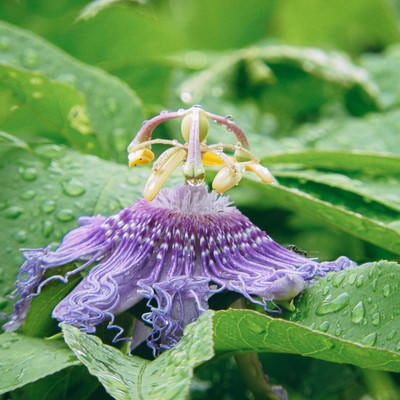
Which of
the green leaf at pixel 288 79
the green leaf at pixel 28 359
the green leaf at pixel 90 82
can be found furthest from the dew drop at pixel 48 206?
the green leaf at pixel 288 79

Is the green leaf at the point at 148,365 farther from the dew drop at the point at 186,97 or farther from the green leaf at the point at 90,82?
the dew drop at the point at 186,97

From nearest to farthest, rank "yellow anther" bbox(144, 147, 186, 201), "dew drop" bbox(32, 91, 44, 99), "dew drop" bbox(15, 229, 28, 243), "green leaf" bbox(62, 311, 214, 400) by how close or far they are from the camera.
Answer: "green leaf" bbox(62, 311, 214, 400), "yellow anther" bbox(144, 147, 186, 201), "dew drop" bbox(15, 229, 28, 243), "dew drop" bbox(32, 91, 44, 99)

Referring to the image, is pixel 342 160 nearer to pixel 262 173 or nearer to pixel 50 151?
pixel 262 173

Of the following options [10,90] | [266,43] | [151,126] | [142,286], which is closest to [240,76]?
[266,43]

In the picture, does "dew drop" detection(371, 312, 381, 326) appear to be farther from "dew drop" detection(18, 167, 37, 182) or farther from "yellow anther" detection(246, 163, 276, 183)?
"dew drop" detection(18, 167, 37, 182)

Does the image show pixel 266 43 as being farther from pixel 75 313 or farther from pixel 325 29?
pixel 75 313

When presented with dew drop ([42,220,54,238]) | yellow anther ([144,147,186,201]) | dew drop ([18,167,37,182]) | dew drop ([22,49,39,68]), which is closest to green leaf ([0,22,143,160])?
dew drop ([22,49,39,68])

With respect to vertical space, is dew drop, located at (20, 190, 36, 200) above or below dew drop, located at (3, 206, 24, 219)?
above
